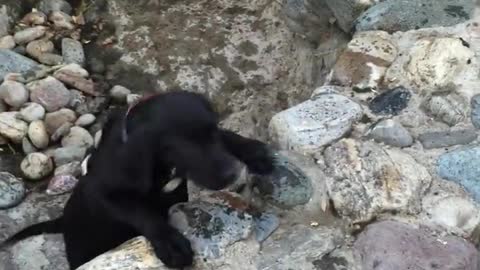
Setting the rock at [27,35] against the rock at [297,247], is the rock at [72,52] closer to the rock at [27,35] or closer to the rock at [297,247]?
the rock at [27,35]

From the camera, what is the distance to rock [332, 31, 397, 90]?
8.96 feet

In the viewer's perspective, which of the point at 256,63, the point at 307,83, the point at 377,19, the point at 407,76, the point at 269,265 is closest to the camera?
the point at 269,265

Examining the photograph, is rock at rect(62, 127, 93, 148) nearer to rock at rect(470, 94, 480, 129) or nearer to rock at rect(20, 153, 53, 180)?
rock at rect(20, 153, 53, 180)

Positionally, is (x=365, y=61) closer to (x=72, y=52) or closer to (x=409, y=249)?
(x=409, y=249)

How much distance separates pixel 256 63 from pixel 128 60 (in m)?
0.51

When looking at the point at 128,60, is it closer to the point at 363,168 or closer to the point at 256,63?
the point at 256,63

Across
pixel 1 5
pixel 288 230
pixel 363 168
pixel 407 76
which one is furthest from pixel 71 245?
pixel 1 5

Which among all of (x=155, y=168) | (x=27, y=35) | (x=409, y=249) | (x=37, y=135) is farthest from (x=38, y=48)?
(x=409, y=249)

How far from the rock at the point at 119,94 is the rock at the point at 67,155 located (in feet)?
1.02

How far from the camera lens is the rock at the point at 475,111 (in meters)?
2.56

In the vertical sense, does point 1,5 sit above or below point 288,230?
below

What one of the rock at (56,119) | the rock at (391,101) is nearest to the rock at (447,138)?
the rock at (391,101)

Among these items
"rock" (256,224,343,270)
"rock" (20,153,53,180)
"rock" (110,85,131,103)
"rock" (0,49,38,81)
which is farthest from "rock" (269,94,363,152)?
"rock" (0,49,38,81)

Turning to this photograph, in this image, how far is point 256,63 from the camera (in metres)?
3.75
